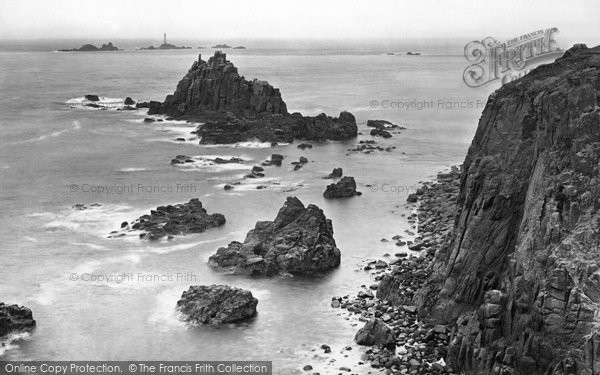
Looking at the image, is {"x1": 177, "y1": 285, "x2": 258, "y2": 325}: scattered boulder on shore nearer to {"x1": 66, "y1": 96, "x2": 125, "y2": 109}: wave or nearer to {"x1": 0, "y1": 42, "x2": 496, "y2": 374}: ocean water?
{"x1": 0, "y1": 42, "x2": 496, "y2": 374}: ocean water

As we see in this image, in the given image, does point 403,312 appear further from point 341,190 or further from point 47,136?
point 47,136

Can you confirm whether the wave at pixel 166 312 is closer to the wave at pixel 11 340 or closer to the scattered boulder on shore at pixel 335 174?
the wave at pixel 11 340

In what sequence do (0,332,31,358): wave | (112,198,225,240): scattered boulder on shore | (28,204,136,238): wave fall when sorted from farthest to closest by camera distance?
(28,204,136,238): wave
(112,198,225,240): scattered boulder on shore
(0,332,31,358): wave

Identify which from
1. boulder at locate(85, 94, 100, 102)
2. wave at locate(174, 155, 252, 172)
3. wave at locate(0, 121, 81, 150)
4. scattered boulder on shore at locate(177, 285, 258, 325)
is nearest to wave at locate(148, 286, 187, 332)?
scattered boulder on shore at locate(177, 285, 258, 325)

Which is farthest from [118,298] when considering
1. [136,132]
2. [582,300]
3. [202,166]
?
[136,132]

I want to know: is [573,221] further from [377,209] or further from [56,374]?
[377,209]

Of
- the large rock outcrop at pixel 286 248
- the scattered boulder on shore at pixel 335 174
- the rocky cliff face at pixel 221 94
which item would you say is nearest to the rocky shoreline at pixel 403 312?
the large rock outcrop at pixel 286 248
